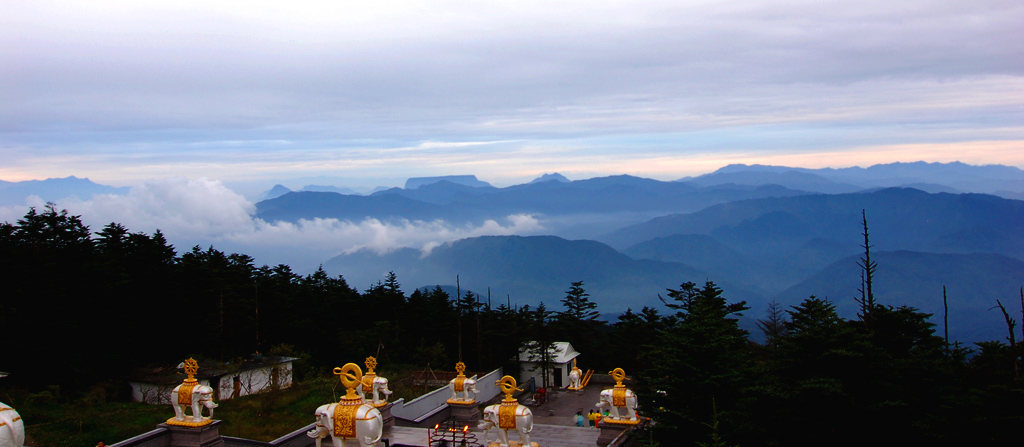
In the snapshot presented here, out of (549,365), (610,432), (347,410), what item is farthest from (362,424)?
(549,365)

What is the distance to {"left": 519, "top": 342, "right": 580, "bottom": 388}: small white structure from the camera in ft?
107

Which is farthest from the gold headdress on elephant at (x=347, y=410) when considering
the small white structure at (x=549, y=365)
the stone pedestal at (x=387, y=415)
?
the small white structure at (x=549, y=365)

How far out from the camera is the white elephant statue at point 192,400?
51.2 feet

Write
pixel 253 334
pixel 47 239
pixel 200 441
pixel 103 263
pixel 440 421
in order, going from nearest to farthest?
pixel 200 441, pixel 440 421, pixel 103 263, pixel 47 239, pixel 253 334

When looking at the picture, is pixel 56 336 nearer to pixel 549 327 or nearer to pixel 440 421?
pixel 440 421

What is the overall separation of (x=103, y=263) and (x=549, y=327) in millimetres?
20424

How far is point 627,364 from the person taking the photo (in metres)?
35.3

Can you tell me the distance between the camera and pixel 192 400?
15625 millimetres

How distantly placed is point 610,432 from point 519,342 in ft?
51.6

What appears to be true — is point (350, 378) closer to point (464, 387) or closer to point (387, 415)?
point (387, 415)

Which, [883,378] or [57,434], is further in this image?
[57,434]

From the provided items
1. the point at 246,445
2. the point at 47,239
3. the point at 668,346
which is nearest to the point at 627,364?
the point at 668,346

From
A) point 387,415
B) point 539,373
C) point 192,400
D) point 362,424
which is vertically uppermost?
point 362,424

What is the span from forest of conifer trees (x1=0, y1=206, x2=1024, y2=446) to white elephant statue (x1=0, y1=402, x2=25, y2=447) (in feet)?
34.4
